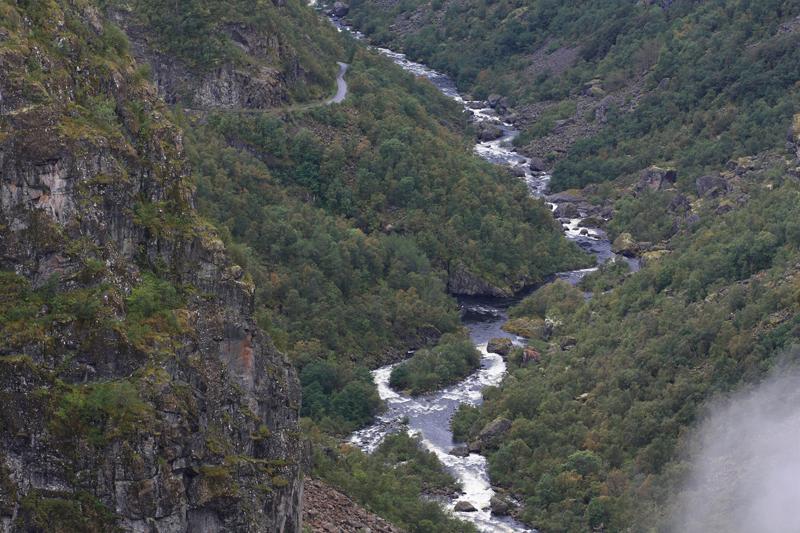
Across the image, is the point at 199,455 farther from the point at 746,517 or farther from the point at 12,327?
the point at 746,517

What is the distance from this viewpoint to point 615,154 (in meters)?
185

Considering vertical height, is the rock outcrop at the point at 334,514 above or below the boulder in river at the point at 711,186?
below

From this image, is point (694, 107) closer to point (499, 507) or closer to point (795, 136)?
point (795, 136)

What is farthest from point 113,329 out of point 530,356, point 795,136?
point 795,136

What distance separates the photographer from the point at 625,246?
15788 centimetres

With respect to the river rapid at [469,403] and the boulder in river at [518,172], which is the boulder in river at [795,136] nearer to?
the river rapid at [469,403]

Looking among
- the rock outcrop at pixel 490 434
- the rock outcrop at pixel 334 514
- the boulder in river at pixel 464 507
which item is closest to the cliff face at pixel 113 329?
the rock outcrop at pixel 334 514

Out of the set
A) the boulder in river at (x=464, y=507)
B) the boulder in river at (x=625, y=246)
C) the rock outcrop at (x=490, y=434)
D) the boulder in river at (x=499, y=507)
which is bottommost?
the boulder in river at (x=464, y=507)

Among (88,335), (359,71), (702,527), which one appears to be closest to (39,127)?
(88,335)

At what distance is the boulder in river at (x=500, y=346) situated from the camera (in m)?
137

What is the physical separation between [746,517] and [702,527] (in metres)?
2.39

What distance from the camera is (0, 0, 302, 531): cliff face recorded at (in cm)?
7350

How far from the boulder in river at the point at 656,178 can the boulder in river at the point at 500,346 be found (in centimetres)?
3730

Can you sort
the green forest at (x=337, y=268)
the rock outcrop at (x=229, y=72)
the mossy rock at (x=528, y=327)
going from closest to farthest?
1. the green forest at (x=337, y=268)
2. the mossy rock at (x=528, y=327)
3. the rock outcrop at (x=229, y=72)
